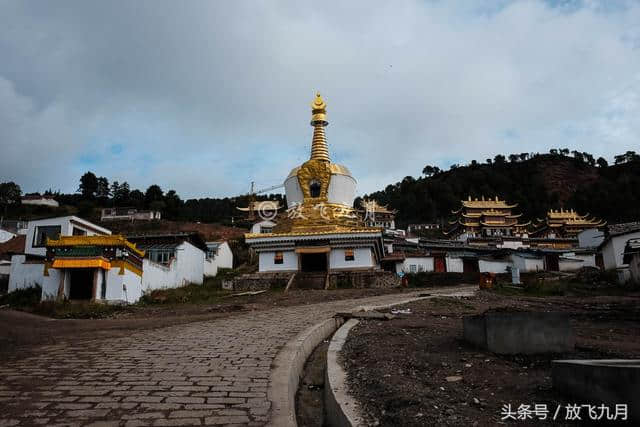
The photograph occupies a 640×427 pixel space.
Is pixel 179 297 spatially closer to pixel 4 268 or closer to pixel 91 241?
pixel 91 241

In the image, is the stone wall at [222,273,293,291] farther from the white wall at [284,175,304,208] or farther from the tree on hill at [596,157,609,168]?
the tree on hill at [596,157,609,168]

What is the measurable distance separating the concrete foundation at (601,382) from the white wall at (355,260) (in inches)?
1014

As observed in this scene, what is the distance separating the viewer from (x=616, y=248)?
36.4m

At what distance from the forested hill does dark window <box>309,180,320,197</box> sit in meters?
73.1

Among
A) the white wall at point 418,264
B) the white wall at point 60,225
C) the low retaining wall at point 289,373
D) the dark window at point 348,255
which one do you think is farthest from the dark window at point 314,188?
the low retaining wall at point 289,373

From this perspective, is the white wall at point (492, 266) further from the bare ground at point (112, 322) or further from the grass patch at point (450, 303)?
the grass patch at point (450, 303)

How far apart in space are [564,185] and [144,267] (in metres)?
142

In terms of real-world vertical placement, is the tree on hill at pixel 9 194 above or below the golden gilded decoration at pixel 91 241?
above

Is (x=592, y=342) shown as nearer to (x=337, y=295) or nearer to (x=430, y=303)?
(x=430, y=303)

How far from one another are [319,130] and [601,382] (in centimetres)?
3652

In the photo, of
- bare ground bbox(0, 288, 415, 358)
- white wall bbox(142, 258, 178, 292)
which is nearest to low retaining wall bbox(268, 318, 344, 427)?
bare ground bbox(0, 288, 415, 358)

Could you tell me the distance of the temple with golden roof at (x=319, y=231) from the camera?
30766 mm

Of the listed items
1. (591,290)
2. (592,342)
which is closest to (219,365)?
(592,342)

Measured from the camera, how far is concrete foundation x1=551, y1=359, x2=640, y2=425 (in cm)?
377
